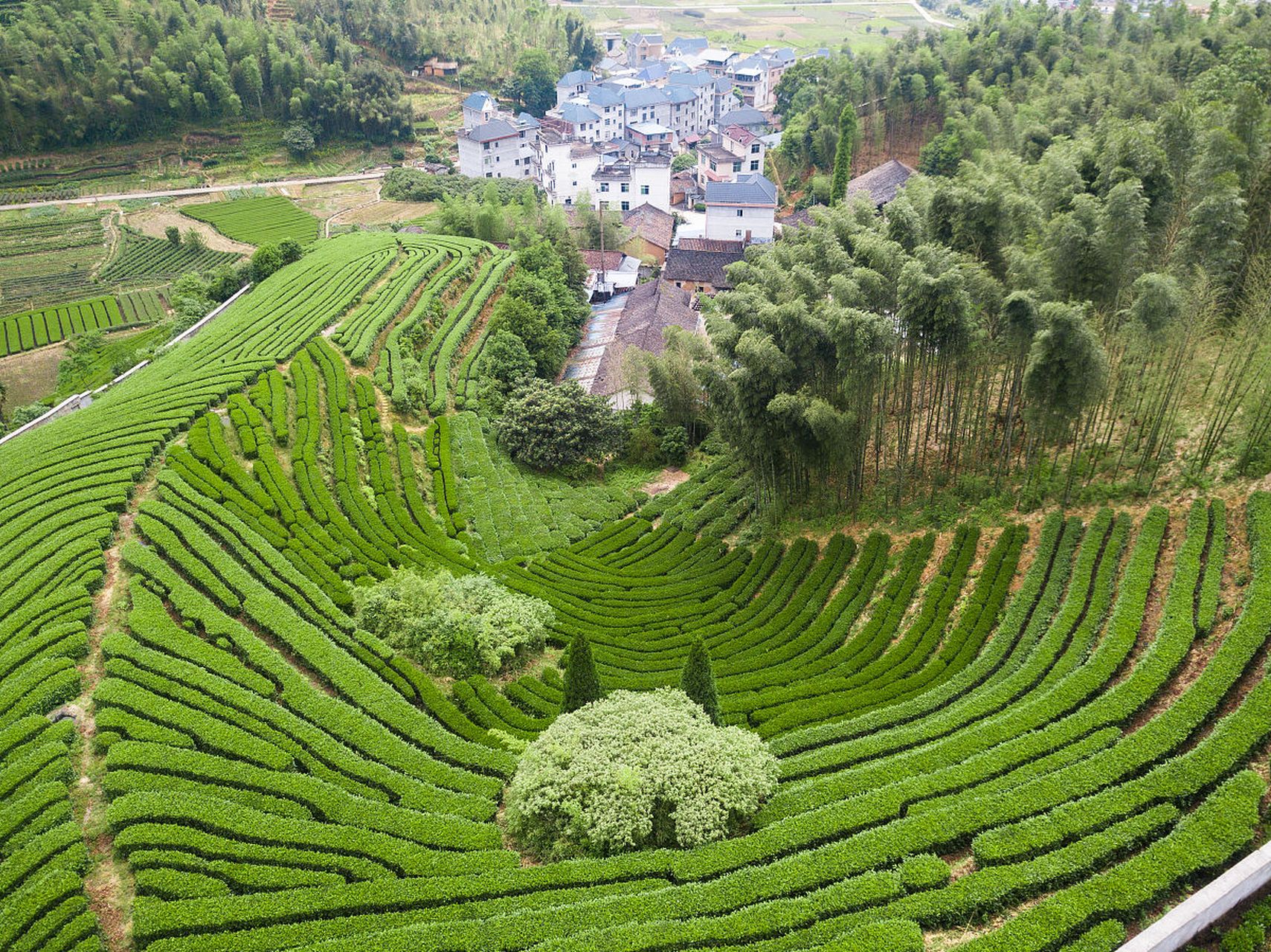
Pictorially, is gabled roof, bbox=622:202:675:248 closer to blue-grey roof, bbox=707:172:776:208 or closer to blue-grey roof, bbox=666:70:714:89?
blue-grey roof, bbox=707:172:776:208

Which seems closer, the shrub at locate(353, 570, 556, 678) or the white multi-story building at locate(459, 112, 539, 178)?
the shrub at locate(353, 570, 556, 678)

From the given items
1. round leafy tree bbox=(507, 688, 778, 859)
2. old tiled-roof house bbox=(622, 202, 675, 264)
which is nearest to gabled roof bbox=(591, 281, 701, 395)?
old tiled-roof house bbox=(622, 202, 675, 264)

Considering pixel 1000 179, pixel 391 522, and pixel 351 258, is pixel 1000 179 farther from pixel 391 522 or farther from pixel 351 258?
pixel 351 258

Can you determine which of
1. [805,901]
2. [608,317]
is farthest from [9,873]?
[608,317]

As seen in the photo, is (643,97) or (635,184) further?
(643,97)

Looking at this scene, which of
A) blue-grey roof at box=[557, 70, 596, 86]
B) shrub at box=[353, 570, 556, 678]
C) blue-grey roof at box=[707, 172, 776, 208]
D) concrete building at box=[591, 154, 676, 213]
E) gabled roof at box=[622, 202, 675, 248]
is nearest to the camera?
shrub at box=[353, 570, 556, 678]

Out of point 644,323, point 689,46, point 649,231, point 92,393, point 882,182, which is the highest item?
point 689,46

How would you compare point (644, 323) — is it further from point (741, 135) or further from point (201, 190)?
point (201, 190)

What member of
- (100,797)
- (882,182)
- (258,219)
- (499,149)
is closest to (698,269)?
(882,182)
